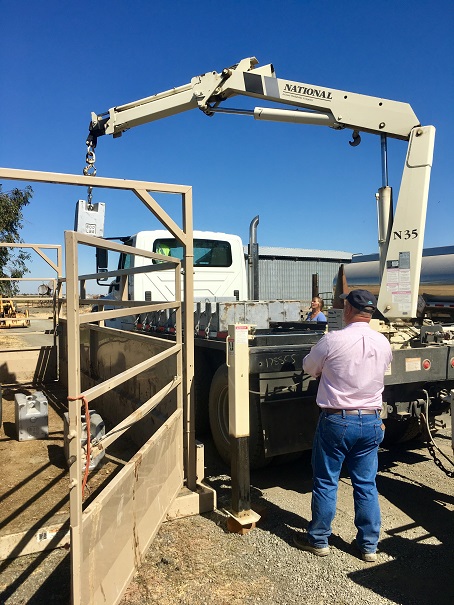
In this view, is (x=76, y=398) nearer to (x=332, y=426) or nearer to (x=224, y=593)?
(x=224, y=593)

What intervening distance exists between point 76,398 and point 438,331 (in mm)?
3439

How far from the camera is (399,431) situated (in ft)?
17.1

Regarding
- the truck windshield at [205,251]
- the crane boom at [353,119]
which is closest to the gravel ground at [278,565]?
the crane boom at [353,119]

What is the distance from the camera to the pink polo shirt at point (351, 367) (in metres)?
3.19

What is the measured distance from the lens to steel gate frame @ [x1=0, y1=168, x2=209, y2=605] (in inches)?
78.2

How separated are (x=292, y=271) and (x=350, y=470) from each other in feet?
103

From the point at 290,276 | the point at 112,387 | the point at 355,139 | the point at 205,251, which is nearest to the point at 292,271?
the point at 290,276

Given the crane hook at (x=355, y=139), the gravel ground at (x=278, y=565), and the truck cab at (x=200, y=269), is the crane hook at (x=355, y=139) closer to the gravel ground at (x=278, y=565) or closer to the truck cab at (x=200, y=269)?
the truck cab at (x=200, y=269)

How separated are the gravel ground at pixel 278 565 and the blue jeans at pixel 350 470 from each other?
0.56ft

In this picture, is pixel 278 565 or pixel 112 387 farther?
pixel 278 565

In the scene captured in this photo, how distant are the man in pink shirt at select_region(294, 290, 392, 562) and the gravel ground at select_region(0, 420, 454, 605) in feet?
0.65

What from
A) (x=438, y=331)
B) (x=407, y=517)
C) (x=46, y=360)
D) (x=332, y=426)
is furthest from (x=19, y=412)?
(x=438, y=331)

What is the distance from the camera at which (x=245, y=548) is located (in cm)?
325

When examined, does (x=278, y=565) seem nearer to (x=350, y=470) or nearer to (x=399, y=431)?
(x=350, y=470)
